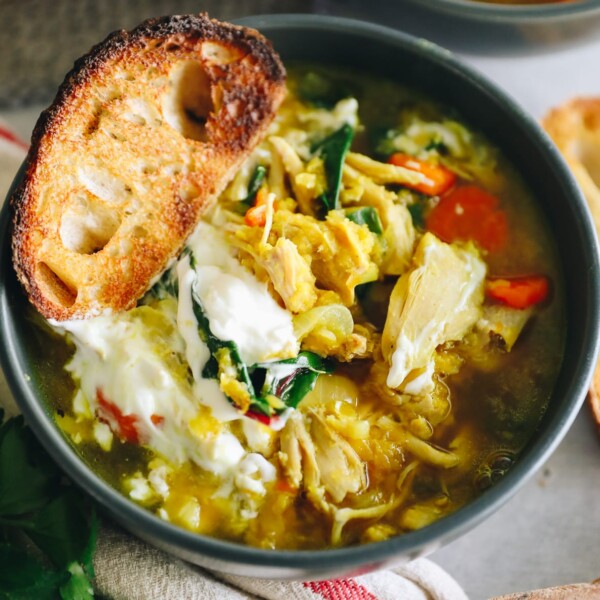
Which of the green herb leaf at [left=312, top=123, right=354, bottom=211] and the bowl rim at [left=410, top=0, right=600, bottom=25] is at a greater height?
the bowl rim at [left=410, top=0, right=600, bottom=25]

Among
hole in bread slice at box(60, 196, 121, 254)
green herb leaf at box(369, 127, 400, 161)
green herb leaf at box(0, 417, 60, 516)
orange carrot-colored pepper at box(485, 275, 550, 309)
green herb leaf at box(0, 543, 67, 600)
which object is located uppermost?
green herb leaf at box(369, 127, 400, 161)

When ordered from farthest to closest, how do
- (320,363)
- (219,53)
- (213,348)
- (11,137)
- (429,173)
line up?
(11,137)
(429,173)
(219,53)
(320,363)
(213,348)

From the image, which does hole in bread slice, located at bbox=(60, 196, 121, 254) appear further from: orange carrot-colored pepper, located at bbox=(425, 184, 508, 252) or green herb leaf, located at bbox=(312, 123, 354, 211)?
orange carrot-colored pepper, located at bbox=(425, 184, 508, 252)

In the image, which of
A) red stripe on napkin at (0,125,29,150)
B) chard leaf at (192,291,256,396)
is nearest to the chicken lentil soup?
chard leaf at (192,291,256,396)

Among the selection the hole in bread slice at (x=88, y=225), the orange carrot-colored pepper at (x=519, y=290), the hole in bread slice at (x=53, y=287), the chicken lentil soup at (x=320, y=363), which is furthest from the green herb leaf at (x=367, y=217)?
the hole in bread slice at (x=53, y=287)

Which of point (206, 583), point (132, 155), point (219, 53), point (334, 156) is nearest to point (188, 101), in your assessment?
point (219, 53)

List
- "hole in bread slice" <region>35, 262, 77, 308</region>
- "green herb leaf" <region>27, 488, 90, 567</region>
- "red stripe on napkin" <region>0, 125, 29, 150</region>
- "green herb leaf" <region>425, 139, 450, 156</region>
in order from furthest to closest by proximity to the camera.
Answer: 1. "red stripe on napkin" <region>0, 125, 29, 150</region>
2. "green herb leaf" <region>425, 139, 450, 156</region>
3. "green herb leaf" <region>27, 488, 90, 567</region>
4. "hole in bread slice" <region>35, 262, 77, 308</region>

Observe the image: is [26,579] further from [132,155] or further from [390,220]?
[390,220]
